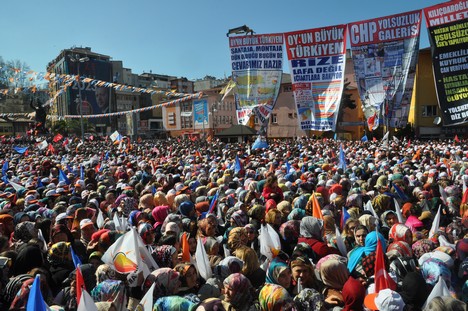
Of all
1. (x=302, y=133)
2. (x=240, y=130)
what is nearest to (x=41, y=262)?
(x=240, y=130)

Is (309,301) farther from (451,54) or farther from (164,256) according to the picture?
(451,54)

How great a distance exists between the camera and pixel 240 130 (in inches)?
1201

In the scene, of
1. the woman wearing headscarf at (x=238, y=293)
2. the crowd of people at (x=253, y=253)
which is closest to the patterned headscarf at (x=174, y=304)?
the crowd of people at (x=253, y=253)

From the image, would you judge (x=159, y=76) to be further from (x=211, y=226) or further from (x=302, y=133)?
(x=211, y=226)

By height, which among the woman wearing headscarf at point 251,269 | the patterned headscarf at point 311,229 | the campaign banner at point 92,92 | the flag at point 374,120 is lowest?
the woman wearing headscarf at point 251,269

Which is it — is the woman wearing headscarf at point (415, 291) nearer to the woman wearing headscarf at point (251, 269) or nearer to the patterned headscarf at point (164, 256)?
the woman wearing headscarf at point (251, 269)

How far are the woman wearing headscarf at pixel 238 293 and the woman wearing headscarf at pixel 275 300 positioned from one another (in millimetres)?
156

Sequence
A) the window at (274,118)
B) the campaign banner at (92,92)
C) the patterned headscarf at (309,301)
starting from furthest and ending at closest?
the campaign banner at (92,92), the window at (274,118), the patterned headscarf at (309,301)

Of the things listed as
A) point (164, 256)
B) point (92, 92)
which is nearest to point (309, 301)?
point (164, 256)

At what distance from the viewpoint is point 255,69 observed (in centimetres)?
1925

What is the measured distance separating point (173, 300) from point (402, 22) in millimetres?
16953

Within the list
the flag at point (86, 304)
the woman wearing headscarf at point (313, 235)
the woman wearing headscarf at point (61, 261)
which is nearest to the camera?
the flag at point (86, 304)

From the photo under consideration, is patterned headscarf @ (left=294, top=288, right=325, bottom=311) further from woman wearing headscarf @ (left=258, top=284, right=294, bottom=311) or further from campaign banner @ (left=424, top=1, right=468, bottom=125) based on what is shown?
campaign banner @ (left=424, top=1, right=468, bottom=125)

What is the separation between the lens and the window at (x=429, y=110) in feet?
111
